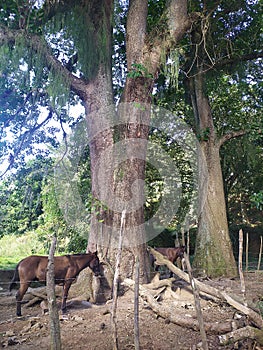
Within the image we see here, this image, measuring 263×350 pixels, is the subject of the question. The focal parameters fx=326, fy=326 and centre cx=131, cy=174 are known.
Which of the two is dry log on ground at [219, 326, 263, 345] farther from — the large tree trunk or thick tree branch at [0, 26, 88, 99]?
thick tree branch at [0, 26, 88, 99]

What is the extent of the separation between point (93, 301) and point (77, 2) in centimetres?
630

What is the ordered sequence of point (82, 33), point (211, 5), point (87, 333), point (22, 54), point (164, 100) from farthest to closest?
point (164, 100) < point (211, 5) < point (82, 33) < point (22, 54) < point (87, 333)

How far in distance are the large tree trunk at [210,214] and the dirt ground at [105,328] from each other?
112 inches

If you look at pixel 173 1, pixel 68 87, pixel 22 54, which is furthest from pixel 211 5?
pixel 22 54

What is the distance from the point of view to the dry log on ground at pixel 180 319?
12.9 ft

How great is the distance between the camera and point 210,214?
30.2 ft

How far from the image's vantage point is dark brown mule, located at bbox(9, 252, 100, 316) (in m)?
5.25

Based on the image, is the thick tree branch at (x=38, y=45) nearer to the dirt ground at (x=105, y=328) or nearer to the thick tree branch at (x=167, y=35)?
the thick tree branch at (x=167, y=35)

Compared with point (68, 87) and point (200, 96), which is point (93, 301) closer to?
point (68, 87)

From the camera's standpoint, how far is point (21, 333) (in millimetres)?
4125

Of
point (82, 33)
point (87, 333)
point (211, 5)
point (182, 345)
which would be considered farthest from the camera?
point (211, 5)

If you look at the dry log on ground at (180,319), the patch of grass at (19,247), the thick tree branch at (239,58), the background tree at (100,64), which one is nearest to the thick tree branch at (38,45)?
the background tree at (100,64)

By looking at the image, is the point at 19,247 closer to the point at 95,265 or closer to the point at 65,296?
the point at 95,265

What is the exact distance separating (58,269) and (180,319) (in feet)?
7.29
